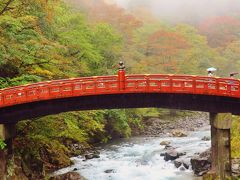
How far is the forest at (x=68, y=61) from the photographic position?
27469 millimetres

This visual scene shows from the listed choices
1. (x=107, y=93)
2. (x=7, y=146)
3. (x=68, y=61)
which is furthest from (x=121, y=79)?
(x=7, y=146)

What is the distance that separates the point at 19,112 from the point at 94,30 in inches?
1147

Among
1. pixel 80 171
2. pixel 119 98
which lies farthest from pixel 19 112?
pixel 80 171

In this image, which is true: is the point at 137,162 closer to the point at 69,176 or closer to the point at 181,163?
the point at 181,163

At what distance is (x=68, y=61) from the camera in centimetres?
3130

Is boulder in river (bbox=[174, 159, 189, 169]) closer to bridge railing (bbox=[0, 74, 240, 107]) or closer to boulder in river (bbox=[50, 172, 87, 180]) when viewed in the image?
boulder in river (bbox=[50, 172, 87, 180])

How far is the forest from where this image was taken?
1081 inches

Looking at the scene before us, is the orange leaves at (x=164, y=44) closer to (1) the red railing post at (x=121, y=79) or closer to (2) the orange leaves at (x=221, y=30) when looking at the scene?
Result: (2) the orange leaves at (x=221, y=30)

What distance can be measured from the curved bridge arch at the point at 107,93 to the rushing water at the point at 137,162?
27.6 feet

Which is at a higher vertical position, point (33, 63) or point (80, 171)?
point (33, 63)

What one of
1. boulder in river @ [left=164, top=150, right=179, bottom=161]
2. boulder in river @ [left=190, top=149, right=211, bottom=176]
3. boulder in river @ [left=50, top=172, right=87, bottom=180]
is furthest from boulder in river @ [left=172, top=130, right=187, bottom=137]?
boulder in river @ [left=50, top=172, right=87, bottom=180]

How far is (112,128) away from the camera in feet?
165

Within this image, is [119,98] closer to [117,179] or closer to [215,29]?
[117,179]

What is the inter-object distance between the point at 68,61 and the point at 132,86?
7.19 meters
